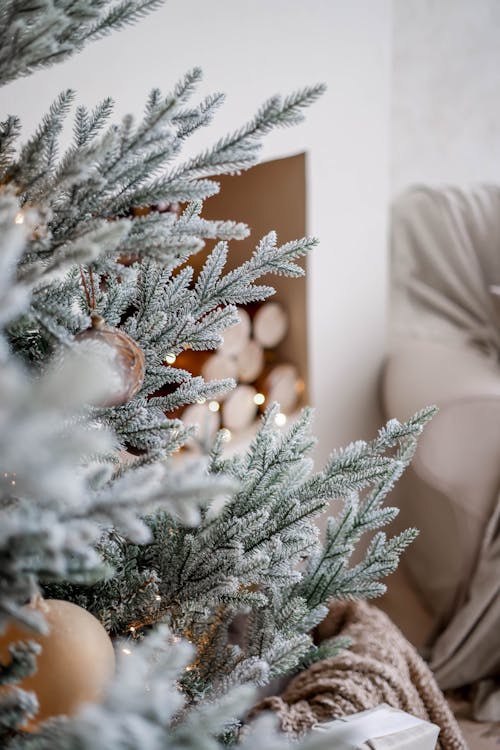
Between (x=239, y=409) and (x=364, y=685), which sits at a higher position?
(x=239, y=409)

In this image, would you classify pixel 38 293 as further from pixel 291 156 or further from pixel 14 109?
pixel 291 156

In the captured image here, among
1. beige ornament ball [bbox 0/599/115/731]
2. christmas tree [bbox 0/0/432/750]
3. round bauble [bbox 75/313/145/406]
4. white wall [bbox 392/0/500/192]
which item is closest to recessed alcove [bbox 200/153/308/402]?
white wall [bbox 392/0/500/192]

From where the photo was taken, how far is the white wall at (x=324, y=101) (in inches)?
47.0

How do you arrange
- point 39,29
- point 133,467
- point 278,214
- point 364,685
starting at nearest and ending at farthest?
point 39,29 → point 133,467 → point 364,685 → point 278,214

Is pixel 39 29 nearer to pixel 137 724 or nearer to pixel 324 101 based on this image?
pixel 137 724

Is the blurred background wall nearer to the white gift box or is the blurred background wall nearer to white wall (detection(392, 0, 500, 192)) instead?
white wall (detection(392, 0, 500, 192))

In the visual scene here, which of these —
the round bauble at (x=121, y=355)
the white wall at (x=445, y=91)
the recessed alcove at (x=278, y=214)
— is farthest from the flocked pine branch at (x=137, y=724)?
the white wall at (x=445, y=91)

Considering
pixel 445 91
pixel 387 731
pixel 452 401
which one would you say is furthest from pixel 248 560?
pixel 445 91

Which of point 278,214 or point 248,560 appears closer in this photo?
point 248,560

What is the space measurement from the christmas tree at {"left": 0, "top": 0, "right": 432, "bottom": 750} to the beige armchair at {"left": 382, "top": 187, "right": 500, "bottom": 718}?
0.87m

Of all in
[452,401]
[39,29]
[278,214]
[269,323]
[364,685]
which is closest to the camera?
[39,29]

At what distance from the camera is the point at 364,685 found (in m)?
1.08

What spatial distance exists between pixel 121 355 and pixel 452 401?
3.85 feet

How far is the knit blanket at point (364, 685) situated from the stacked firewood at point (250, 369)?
66cm
